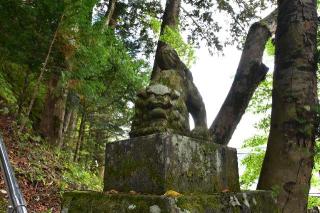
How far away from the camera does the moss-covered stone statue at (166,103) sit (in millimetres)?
2488

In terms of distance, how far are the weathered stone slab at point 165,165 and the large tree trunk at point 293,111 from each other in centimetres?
143

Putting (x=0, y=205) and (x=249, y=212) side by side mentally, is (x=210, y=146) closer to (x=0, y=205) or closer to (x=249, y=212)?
(x=249, y=212)

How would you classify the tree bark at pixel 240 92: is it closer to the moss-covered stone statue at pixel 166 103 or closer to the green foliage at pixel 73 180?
the moss-covered stone statue at pixel 166 103

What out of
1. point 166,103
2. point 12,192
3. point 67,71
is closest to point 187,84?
point 166,103

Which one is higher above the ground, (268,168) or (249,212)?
(268,168)

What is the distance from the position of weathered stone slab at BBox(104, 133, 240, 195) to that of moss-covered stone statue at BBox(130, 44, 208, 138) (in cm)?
10

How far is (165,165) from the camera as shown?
2.25 metres

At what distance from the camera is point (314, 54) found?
4.26 meters

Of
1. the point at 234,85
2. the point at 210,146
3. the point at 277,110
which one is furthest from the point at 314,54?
the point at 210,146

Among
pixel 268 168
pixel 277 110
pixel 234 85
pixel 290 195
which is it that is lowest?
pixel 290 195

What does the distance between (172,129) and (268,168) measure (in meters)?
2.09

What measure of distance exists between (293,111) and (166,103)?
2089 millimetres

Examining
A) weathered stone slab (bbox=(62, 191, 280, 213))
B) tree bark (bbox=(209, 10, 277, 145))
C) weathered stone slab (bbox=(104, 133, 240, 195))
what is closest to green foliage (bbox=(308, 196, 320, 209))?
tree bark (bbox=(209, 10, 277, 145))

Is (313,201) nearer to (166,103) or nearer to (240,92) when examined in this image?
(240,92)
